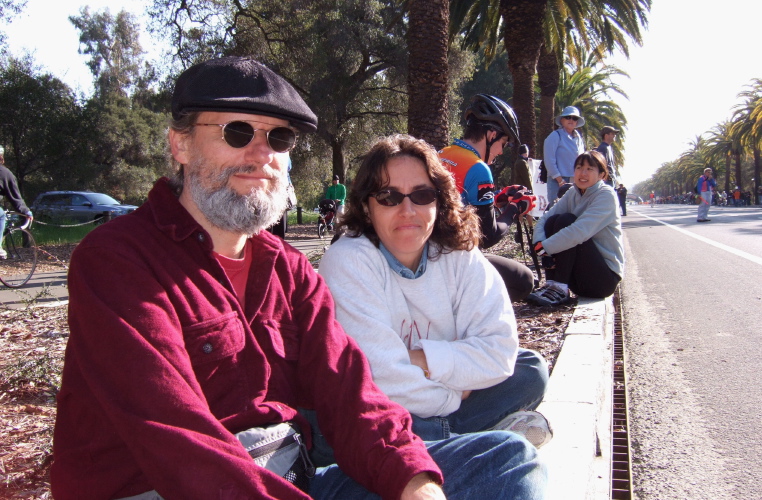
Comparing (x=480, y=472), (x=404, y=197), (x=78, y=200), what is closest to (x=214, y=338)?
(x=480, y=472)

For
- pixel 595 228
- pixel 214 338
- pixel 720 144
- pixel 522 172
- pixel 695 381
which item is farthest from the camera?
pixel 720 144

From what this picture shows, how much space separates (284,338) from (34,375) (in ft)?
8.28

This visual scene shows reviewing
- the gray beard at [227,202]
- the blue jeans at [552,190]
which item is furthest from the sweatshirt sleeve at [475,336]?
the blue jeans at [552,190]

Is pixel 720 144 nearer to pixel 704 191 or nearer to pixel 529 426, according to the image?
pixel 704 191

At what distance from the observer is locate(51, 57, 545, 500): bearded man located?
4.73 ft

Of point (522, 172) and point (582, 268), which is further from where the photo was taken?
point (522, 172)

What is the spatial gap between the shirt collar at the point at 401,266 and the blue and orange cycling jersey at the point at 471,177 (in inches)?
54.7

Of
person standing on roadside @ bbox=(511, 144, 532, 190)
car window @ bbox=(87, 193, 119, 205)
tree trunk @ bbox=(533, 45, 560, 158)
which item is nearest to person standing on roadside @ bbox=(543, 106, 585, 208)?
person standing on roadside @ bbox=(511, 144, 532, 190)

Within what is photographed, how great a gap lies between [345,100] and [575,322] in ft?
61.5

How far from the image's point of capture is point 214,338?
167 cm

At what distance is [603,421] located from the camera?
3.59 meters

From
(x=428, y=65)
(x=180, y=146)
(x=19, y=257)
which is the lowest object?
(x=19, y=257)

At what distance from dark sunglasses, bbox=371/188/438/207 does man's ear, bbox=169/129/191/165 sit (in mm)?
873

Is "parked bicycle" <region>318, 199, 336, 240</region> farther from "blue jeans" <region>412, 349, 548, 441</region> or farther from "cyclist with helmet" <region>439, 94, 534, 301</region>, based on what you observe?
"blue jeans" <region>412, 349, 548, 441</region>
